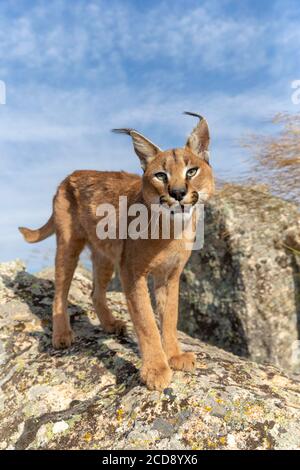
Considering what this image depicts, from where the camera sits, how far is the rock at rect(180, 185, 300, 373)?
5.54 metres

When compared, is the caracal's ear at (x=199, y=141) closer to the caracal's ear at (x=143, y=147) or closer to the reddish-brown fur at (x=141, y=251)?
the reddish-brown fur at (x=141, y=251)

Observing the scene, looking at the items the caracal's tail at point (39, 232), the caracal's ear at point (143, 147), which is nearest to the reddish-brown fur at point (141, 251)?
the caracal's ear at point (143, 147)

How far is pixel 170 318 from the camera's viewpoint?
133 inches

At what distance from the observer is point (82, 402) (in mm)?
3012

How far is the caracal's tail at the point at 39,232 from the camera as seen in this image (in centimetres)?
490

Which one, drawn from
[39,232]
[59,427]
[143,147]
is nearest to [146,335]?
[59,427]

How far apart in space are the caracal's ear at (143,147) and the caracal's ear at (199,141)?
0.72ft

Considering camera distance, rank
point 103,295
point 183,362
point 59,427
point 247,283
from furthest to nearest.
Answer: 1. point 247,283
2. point 103,295
3. point 183,362
4. point 59,427

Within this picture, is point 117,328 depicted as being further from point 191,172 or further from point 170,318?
point 191,172

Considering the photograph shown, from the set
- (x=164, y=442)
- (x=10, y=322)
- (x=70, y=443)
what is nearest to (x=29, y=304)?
(x=10, y=322)

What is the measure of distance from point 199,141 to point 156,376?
1.52 metres

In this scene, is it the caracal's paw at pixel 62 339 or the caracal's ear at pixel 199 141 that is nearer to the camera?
the caracal's ear at pixel 199 141

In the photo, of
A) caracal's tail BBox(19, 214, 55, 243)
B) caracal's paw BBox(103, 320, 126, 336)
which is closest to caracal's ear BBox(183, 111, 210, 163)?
caracal's paw BBox(103, 320, 126, 336)

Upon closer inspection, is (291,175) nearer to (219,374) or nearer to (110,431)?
(219,374)
